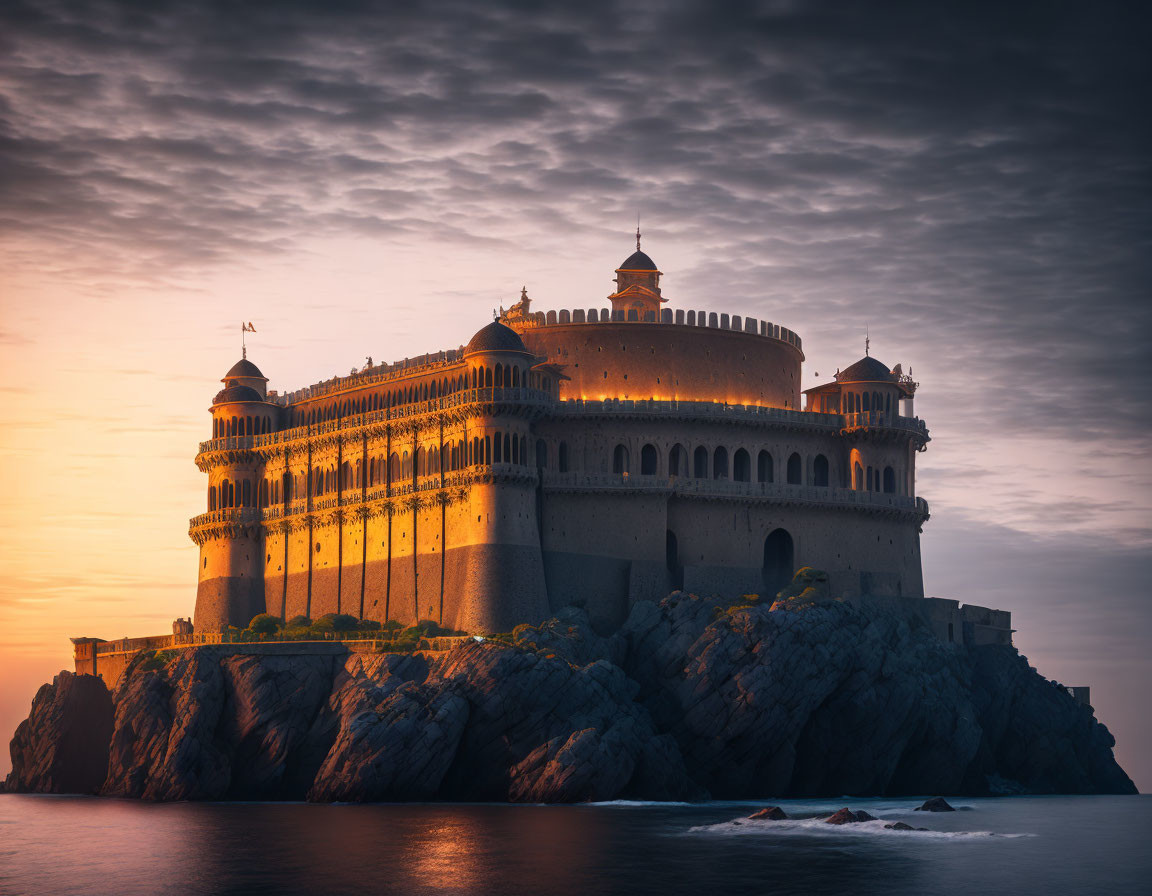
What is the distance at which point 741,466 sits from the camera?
13575cm

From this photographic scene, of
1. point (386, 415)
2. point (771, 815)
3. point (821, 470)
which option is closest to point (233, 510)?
point (386, 415)

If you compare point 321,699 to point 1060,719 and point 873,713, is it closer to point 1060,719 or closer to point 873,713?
point 873,713

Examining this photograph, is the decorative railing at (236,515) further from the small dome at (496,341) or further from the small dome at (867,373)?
the small dome at (867,373)

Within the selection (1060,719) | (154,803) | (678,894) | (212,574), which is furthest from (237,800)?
(1060,719)

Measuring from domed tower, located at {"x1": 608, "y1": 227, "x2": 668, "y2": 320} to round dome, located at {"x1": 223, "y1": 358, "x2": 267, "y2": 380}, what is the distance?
26.0 m

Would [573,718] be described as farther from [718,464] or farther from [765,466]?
[765,466]

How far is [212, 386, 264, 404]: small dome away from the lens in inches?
5782

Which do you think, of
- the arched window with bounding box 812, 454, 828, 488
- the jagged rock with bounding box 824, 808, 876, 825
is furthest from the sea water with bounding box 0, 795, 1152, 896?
the arched window with bounding box 812, 454, 828, 488

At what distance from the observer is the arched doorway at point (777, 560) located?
135625 millimetres

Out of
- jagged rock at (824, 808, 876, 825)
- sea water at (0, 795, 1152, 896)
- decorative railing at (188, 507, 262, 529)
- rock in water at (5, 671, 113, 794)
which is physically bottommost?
sea water at (0, 795, 1152, 896)

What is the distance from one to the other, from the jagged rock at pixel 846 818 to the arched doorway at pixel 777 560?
3219cm

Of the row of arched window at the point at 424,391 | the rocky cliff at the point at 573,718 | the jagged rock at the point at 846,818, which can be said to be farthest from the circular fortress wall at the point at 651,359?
the jagged rock at the point at 846,818

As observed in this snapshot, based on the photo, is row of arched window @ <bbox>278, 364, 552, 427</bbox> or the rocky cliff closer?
the rocky cliff

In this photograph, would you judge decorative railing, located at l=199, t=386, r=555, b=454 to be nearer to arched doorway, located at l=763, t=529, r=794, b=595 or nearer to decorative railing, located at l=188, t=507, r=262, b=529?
decorative railing, located at l=188, t=507, r=262, b=529
